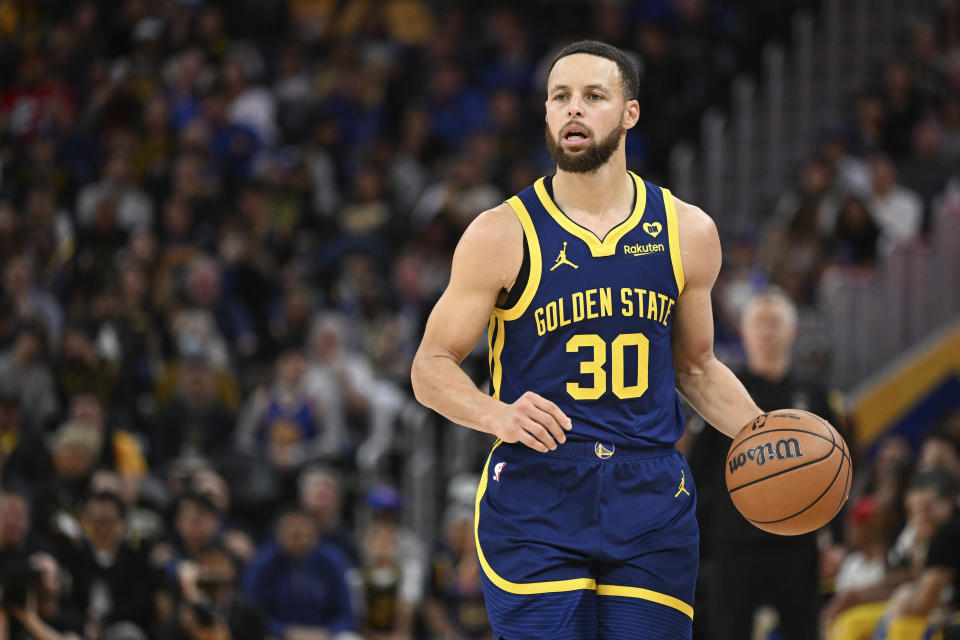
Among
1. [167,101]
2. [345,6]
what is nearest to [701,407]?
[167,101]

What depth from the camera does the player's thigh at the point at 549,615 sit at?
13.1 feet

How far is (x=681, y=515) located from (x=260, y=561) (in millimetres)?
5538

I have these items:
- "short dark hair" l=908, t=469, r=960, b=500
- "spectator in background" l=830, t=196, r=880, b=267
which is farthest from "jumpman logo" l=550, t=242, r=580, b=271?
"spectator in background" l=830, t=196, r=880, b=267

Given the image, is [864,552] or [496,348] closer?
[496,348]

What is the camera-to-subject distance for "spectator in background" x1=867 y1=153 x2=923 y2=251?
12.6 m

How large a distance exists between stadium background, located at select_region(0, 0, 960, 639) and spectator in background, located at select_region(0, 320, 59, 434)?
0.09 ft

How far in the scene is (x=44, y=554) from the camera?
7.89 m

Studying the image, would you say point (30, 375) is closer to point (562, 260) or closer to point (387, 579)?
point (387, 579)

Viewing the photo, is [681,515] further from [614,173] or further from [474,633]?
[474,633]

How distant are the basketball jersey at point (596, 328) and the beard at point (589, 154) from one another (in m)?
0.14

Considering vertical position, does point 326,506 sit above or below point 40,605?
above

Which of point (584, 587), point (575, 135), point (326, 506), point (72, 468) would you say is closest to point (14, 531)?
point (72, 468)

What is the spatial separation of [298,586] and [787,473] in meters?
5.51

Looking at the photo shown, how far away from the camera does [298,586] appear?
30.3 ft
